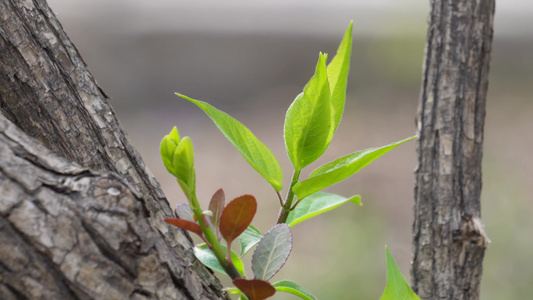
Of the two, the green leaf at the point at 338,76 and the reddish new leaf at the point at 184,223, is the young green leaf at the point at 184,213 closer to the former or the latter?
the reddish new leaf at the point at 184,223

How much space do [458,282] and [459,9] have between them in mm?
306

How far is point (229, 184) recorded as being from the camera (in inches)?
112

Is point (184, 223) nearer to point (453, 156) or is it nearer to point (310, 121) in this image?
point (310, 121)

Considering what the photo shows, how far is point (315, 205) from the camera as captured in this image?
561mm

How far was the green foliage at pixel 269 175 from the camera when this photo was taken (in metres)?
0.45

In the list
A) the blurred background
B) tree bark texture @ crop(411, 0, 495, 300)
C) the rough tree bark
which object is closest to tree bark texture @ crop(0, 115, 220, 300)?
the rough tree bark

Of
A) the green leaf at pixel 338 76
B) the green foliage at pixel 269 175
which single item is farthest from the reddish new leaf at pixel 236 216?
the green leaf at pixel 338 76

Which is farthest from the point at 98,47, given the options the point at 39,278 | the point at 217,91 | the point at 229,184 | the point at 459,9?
the point at 39,278

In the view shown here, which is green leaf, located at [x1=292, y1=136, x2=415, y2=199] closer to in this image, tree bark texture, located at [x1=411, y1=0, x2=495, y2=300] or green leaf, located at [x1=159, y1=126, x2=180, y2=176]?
green leaf, located at [x1=159, y1=126, x2=180, y2=176]

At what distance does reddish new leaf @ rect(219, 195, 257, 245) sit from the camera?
46 cm

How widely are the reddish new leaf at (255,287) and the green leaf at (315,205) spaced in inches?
3.9

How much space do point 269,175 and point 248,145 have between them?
0.10ft

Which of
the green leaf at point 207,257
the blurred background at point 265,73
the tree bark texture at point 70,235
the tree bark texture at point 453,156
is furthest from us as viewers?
the blurred background at point 265,73

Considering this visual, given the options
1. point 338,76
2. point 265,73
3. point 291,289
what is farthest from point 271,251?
point 265,73
